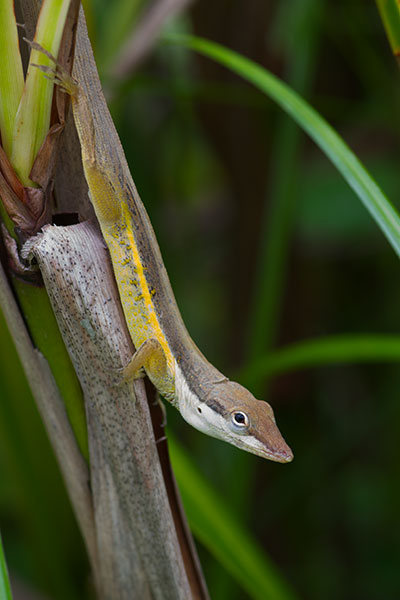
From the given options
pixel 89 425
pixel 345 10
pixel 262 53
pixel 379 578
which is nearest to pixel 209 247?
pixel 262 53

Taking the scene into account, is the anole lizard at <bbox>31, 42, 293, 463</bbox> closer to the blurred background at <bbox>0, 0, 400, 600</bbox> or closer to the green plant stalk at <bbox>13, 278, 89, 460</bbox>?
the green plant stalk at <bbox>13, 278, 89, 460</bbox>

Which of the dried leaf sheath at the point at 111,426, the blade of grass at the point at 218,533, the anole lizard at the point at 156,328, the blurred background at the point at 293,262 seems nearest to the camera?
the dried leaf sheath at the point at 111,426

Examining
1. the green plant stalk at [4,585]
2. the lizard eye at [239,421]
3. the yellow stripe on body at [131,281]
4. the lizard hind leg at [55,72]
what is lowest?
the lizard eye at [239,421]

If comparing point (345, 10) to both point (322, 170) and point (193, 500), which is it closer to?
point (322, 170)

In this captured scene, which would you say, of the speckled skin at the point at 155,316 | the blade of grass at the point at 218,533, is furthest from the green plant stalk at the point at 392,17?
the blade of grass at the point at 218,533

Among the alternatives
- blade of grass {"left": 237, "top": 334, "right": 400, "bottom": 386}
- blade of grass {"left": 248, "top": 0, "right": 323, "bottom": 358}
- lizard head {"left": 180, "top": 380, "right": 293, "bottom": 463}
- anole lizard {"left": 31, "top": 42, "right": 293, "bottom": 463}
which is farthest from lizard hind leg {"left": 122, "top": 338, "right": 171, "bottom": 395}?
blade of grass {"left": 248, "top": 0, "right": 323, "bottom": 358}

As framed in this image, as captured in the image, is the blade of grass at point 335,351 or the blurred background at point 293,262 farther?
the blurred background at point 293,262

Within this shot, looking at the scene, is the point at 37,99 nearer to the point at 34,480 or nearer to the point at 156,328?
the point at 156,328

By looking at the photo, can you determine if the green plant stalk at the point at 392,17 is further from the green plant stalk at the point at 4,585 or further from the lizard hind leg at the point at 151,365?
the green plant stalk at the point at 4,585
